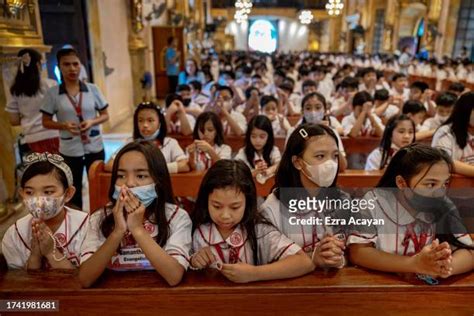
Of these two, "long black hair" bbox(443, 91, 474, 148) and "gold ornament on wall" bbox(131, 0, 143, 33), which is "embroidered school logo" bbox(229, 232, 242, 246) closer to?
"long black hair" bbox(443, 91, 474, 148)

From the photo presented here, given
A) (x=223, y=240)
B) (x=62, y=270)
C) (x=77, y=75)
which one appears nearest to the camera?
(x=62, y=270)

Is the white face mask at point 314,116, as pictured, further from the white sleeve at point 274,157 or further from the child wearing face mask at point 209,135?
the child wearing face mask at point 209,135

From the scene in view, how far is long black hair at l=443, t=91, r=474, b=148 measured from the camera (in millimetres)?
2799

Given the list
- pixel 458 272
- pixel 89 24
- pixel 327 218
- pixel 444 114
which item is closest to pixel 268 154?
pixel 327 218

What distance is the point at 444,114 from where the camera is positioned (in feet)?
13.9

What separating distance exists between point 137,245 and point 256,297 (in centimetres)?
51

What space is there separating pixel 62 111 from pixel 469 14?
16952 mm

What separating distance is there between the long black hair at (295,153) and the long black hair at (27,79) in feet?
8.80

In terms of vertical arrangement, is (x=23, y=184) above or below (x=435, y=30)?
below

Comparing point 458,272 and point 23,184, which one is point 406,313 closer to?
point 458,272

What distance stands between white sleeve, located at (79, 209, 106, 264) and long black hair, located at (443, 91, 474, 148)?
2458 mm

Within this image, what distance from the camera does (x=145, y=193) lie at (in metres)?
1.60

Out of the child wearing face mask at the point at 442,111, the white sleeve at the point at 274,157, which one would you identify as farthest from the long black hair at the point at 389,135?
the child wearing face mask at the point at 442,111

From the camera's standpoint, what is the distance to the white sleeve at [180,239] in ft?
4.95
